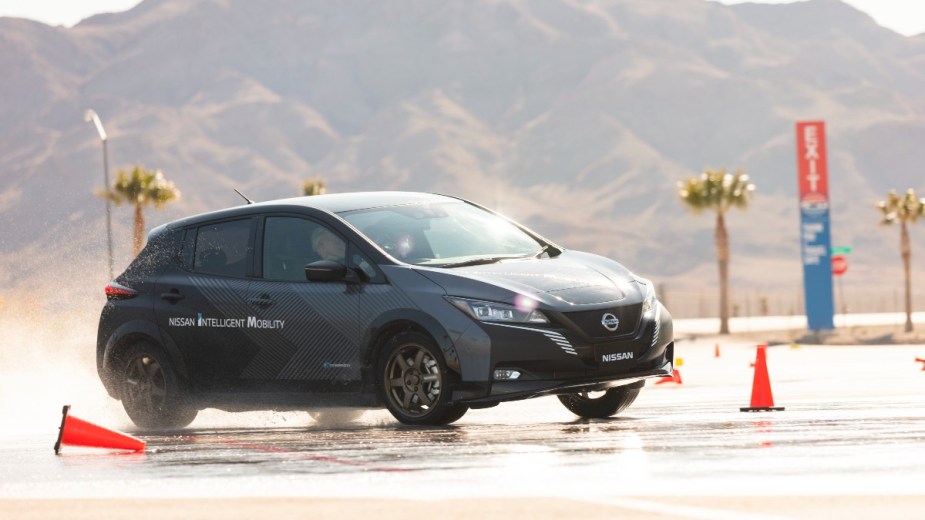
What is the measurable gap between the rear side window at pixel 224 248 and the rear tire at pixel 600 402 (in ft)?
8.78

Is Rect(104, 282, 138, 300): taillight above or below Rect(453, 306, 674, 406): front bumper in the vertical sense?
above

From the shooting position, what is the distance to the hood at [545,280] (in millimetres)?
10031

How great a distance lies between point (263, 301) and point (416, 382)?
1.52 metres

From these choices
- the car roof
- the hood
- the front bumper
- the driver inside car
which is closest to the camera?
the front bumper

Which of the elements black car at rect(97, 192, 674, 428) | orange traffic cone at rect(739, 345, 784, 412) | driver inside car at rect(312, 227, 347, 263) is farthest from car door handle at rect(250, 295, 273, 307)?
orange traffic cone at rect(739, 345, 784, 412)

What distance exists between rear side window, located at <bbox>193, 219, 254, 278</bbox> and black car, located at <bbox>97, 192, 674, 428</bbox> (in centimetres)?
1

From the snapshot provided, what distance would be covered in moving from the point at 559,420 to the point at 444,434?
1.94 m

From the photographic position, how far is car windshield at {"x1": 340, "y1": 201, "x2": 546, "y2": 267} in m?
10.8

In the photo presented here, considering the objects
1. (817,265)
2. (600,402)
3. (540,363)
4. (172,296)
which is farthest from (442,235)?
(817,265)

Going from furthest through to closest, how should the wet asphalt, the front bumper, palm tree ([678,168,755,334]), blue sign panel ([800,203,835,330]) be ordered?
1. palm tree ([678,168,755,334])
2. blue sign panel ([800,203,835,330])
3. the front bumper
4. the wet asphalt

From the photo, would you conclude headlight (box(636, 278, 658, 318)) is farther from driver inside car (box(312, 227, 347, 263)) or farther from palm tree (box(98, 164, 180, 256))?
palm tree (box(98, 164, 180, 256))

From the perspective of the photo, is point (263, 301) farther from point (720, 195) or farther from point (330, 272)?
point (720, 195)

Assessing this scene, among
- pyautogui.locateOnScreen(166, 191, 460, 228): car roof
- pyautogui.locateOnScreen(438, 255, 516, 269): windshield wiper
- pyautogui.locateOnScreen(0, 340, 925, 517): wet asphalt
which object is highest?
pyautogui.locateOnScreen(166, 191, 460, 228): car roof

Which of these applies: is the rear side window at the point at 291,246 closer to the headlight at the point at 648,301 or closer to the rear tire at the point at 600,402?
the rear tire at the point at 600,402
